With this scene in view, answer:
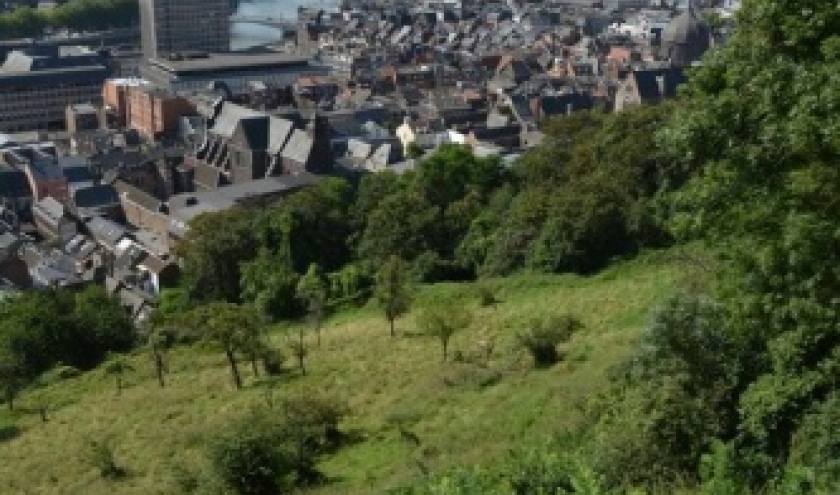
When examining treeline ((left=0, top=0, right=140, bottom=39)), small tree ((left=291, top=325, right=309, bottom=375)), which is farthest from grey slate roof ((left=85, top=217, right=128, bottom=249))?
treeline ((left=0, top=0, right=140, bottom=39))

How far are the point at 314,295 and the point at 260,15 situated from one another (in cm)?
10406

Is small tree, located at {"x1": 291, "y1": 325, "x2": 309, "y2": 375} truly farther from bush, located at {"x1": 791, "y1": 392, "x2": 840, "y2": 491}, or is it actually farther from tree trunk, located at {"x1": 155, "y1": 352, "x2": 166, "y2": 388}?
bush, located at {"x1": 791, "y1": 392, "x2": 840, "y2": 491}

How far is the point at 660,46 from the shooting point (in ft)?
284

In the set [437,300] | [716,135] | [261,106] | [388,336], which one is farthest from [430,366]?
[261,106]

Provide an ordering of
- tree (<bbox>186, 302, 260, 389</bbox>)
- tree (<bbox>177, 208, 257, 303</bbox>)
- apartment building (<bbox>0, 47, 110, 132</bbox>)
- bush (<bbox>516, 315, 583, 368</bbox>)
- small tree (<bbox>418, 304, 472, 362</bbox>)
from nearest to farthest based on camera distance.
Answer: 1. bush (<bbox>516, 315, 583, 368</bbox>)
2. small tree (<bbox>418, 304, 472, 362</bbox>)
3. tree (<bbox>186, 302, 260, 389</bbox>)
4. tree (<bbox>177, 208, 257, 303</bbox>)
5. apartment building (<bbox>0, 47, 110, 132</bbox>)

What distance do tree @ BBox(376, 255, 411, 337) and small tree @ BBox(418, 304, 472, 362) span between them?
3208 mm

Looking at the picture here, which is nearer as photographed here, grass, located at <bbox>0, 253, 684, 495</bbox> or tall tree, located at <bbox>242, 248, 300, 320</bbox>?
grass, located at <bbox>0, 253, 684, 495</bbox>

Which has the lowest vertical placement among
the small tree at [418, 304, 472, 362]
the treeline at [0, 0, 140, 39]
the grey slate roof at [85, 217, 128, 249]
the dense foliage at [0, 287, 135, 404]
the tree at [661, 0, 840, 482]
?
the grey slate roof at [85, 217, 128, 249]

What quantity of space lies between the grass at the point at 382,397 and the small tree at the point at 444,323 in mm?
417

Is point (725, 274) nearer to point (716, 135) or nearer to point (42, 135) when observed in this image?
point (716, 135)

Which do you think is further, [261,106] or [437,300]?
[261,106]

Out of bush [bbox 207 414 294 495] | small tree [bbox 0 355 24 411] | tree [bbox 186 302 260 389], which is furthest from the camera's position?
small tree [bbox 0 355 24 411]

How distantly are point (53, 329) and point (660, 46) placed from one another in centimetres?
6278

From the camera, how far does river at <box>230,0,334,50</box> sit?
11838 centimetres
